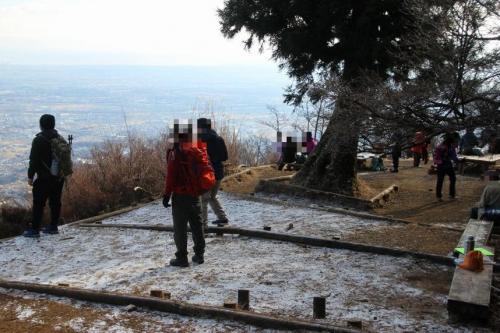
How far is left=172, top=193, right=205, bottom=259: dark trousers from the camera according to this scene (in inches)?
262

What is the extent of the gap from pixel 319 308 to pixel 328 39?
27.7 feet

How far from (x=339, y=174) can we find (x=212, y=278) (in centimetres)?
721

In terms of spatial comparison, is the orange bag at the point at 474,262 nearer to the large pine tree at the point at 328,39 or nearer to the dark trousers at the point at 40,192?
the large pine tree at the point at 328,39

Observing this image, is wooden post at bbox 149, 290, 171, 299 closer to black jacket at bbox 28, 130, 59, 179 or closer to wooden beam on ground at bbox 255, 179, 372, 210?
black jacket at bbox 28, 130, 59, 179

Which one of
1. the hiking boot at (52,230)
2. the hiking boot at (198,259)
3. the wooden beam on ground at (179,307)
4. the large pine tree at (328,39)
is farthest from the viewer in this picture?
the large pine tree at (328,39)

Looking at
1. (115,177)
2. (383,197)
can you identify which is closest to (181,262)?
(383,197)

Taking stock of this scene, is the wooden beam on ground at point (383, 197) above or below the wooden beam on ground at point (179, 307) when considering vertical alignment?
above

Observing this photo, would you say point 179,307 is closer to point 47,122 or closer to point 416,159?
point 47,122

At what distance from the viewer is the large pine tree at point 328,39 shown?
11.6m

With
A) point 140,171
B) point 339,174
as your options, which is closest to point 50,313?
point 339,174

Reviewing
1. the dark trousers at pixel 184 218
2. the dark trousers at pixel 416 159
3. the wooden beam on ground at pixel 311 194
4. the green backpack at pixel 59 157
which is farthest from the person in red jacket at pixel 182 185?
the dark trousers at pixel 416 159

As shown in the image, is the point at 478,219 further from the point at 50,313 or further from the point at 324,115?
the point at 50,313

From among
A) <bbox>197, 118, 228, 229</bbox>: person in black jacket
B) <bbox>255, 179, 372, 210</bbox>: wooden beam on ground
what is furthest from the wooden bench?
<bbox>255, 179, 372, 210</bbox>: wooden beam on ground

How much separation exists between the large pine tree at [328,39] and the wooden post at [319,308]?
18.9 feet
